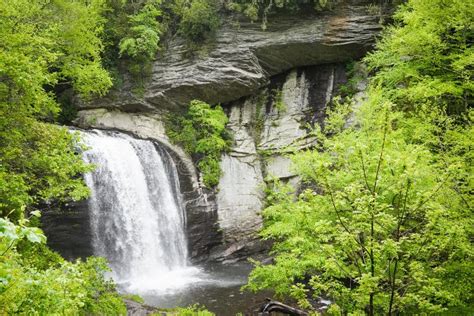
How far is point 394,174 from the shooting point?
19.1ft

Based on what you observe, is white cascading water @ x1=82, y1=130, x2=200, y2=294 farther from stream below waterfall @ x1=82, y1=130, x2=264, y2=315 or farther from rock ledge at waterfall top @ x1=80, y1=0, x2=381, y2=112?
rock ledge at waterfall top @ x1=80, y1=0, x2=381, y2=112

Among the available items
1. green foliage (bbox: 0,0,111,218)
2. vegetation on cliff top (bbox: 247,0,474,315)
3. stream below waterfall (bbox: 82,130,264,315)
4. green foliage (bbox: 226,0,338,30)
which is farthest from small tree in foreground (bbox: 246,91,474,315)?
green foliage (bbox: 226,0,338,30)

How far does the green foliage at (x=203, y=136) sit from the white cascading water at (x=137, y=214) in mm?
1777

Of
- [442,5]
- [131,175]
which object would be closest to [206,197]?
[131,175]

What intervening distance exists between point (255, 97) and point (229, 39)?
373 cm

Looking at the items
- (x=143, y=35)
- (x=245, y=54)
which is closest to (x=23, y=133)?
(x=143, y=35)

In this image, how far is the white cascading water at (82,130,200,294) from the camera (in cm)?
1589

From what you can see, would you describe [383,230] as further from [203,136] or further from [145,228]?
[203,136]

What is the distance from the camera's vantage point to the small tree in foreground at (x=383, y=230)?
5.01m

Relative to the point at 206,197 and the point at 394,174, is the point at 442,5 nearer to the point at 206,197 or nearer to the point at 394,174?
the point at 394,174

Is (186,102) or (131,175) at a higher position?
(186,102)

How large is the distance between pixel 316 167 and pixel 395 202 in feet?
11.9

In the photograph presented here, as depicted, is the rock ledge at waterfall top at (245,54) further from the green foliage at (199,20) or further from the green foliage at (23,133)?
the green foliage at (23,133)

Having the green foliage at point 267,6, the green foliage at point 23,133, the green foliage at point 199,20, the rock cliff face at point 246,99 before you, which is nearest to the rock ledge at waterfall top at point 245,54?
the rock cliff face at point 246,99
